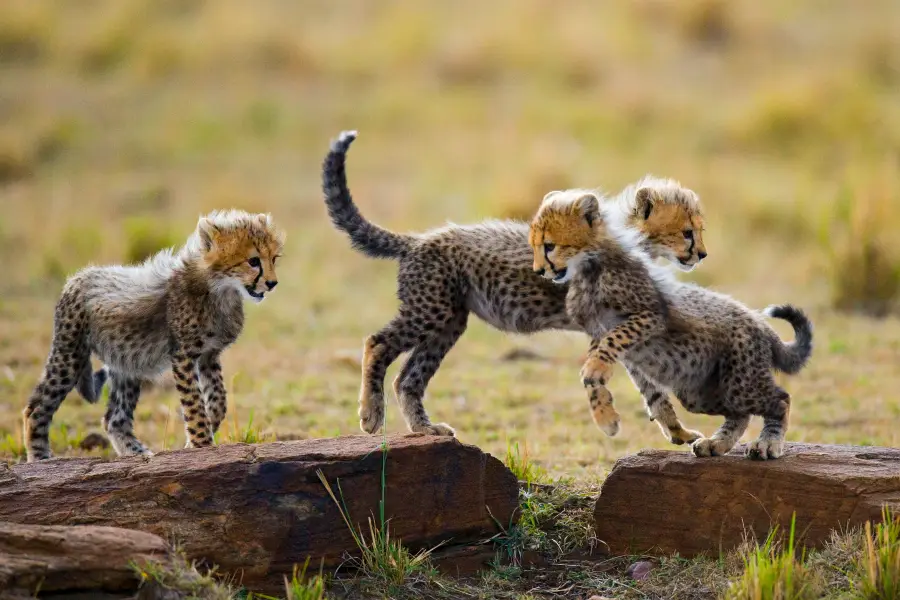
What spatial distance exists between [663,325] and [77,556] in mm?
2533

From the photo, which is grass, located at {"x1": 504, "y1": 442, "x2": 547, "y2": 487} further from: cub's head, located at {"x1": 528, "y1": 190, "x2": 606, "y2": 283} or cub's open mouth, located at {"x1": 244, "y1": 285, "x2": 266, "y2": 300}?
cub's open mouth, located at {"x1": 244, "y1": 285, "x2": 266, "y2": 300}

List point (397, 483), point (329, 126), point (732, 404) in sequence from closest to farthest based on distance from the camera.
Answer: point (397, 483), point (732, 404), point (329, 126)

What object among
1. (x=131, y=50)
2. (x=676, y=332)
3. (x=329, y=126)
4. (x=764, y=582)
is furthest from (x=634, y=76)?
(x=764, y=582)

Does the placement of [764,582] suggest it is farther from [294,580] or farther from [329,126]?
[329,126]

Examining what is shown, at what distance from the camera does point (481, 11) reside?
21516mm

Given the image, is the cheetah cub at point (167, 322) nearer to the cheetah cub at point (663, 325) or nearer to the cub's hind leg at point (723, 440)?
the cheetah cub at point (663, 325)

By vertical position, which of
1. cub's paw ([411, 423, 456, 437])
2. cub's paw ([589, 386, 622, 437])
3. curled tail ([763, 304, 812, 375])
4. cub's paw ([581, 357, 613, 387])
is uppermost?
curled tail ([763, 304, 812, 375])

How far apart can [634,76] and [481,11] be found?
3917mm

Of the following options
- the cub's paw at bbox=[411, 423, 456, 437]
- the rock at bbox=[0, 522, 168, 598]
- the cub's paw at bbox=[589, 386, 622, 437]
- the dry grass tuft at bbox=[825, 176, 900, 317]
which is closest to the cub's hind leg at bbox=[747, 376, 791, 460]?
the cub's paw at bbox=[589, 386, 622, 437]

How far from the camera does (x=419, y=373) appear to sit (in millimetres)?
5871

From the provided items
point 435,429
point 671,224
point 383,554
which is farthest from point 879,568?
point 435,429

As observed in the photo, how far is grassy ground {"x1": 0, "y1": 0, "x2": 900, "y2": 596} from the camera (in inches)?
334

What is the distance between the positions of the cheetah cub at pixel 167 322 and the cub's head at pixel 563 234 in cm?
113

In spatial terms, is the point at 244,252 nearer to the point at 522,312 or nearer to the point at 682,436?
the point at 522,312
